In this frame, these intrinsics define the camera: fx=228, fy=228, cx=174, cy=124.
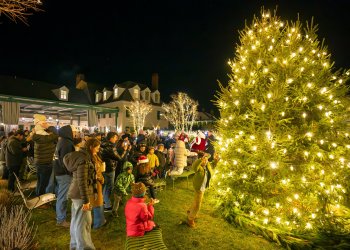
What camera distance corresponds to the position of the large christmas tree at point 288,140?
6.12 metres

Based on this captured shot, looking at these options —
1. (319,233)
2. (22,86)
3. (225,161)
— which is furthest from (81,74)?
(319,233)

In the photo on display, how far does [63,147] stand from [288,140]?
588 centimetres

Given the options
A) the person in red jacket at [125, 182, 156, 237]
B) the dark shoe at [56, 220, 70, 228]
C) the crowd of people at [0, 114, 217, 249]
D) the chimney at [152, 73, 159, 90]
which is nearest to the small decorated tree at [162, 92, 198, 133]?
the chimney at [152, 73, 159, 90]

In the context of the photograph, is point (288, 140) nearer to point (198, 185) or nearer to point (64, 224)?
point (198, 185)

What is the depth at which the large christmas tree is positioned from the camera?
612 cm

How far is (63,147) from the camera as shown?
5621 millimetres

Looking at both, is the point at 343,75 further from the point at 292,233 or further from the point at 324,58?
the point at 292,233

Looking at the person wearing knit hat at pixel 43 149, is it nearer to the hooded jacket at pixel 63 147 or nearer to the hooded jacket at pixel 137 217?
the hooded jacket at pixel 63 147

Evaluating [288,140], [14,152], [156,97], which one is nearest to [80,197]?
[288,140]

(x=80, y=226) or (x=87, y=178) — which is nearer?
(x=80, y=226)

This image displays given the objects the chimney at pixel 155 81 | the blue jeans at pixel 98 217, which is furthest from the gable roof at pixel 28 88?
the blue jeans at pixel 98 217

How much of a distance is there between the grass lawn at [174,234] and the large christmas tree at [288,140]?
614 millimetres

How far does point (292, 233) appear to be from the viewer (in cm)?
573

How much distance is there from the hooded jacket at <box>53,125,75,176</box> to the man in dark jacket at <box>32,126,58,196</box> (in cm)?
144
